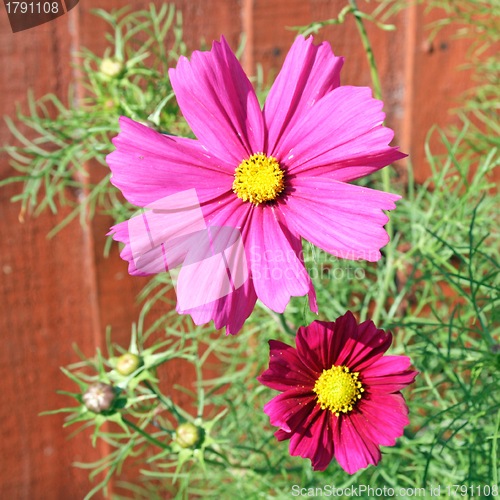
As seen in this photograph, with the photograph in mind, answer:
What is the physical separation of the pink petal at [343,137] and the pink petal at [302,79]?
0.04 feet

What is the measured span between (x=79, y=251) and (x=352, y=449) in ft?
2.08

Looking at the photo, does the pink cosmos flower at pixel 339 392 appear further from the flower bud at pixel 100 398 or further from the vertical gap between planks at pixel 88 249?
the vertical gap between planks at pixel 88 249

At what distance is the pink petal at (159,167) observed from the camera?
1.19 ft

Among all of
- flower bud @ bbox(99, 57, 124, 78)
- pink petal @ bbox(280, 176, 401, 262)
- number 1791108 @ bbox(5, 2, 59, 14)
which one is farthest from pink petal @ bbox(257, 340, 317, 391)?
number 1791108 @ bbox(5, 2, 59, 14)

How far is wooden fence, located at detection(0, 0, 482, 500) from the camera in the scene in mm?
792

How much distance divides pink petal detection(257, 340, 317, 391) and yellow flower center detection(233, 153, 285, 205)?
0.44 ft

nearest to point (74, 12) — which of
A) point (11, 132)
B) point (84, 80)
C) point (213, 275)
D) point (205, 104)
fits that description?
point (84, 80)

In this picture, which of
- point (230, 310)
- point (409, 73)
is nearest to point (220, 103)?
point (230, 310)

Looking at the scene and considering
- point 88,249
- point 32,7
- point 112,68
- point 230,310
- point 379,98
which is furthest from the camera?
point 88,249

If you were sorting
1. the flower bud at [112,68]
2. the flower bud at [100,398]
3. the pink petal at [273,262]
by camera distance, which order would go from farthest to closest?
the flower bud at [112,68]
the flower bud at [100,398]
the pink petal at [273,262]

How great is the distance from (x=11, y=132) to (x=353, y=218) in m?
0.67

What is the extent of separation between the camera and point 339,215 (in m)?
0.37

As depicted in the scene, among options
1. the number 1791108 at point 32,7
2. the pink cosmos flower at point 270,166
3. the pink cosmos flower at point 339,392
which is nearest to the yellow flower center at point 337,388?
the pink cosmos flower at point 339,392

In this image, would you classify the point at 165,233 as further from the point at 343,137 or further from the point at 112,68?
the point at 112,68
